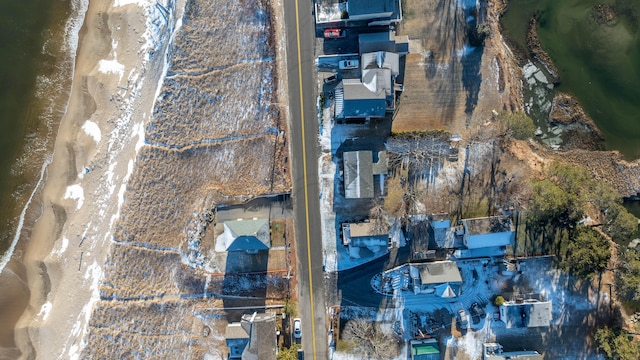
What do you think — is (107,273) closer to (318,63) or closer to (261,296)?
(261,296)

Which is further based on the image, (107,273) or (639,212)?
(639,212)

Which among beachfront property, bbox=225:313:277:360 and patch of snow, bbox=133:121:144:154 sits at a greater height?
patch of snow, bbox=133:121:144:154

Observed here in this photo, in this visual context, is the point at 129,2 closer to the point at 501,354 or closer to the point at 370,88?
→ the point at 370,88

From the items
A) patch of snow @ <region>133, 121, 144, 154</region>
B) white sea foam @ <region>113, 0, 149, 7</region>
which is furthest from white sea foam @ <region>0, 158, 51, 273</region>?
white sea foam @ <region>113, 0, 149, 7</region>

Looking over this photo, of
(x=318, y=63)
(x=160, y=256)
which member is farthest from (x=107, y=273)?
(x=318, y=63)

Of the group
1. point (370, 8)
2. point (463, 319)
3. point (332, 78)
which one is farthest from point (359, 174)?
point (463, 319)

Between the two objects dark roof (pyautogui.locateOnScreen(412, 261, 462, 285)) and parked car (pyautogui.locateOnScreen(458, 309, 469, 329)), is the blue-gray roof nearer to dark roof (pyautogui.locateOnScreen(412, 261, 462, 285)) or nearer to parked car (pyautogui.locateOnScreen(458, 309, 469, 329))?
dark roof (pyautogui.locateOnScreen(412, 261, 462, 285))
